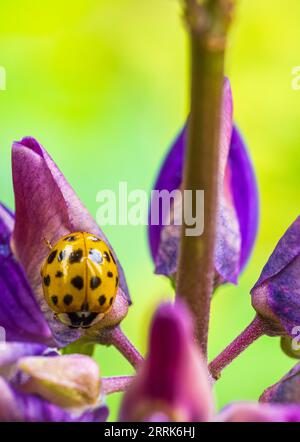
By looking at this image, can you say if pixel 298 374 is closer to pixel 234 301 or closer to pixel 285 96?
pixel 234 301

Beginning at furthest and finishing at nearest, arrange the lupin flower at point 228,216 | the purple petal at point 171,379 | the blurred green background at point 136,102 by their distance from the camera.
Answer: the blurred green background at point 136,102, the lupin flower at point 228,216, the purple petal at point 171,379

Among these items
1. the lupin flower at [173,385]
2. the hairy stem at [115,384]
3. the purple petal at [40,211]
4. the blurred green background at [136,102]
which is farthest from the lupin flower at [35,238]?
the blurred green background at [136,102]

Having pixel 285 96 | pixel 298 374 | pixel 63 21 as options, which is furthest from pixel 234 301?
pixel 298 374

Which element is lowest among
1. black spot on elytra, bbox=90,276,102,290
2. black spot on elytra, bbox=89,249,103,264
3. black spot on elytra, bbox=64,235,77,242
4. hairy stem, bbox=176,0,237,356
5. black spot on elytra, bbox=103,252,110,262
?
black spot on elytra, bbox=90,276,102,290

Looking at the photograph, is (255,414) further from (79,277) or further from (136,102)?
(136,102)

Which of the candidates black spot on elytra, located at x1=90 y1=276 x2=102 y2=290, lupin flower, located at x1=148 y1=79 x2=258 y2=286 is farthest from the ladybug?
lupin flower, located at x1=148 y1=79 x2=258 y2=286

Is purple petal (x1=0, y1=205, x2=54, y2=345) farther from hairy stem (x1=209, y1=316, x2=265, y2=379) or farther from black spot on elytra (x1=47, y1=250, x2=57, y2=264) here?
hairy stem (x1=209, y1=316, x2=265, y2=379)

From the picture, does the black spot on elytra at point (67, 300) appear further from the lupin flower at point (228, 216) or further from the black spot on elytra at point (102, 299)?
the lupin flower at point (228, 216)
